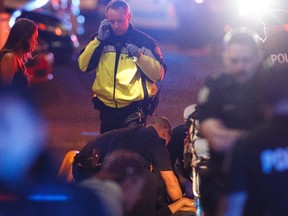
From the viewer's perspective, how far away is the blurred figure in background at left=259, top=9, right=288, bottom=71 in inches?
230

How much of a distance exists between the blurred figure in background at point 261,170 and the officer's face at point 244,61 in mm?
453

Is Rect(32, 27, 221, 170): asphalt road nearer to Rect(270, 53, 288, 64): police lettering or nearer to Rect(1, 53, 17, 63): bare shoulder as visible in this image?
Rect(1, 53, 17, 63): bare shoulder

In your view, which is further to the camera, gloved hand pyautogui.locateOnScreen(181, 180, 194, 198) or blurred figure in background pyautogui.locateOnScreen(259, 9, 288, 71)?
gloved hand pyautogui.locateOnScreen(181, 180, 194, 198)

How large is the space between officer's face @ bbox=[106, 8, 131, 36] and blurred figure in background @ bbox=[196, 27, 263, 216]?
2023mm

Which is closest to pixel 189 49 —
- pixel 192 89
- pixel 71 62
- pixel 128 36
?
pixel 71 62

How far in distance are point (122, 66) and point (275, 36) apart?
1.24 m

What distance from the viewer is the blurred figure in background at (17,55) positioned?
600cm

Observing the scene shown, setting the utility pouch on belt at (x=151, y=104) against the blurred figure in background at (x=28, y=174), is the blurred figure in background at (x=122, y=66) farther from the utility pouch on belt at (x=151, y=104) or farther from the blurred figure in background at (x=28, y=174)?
the blurred figure in background at (x=28, y=174)

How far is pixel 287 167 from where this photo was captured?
3951mm

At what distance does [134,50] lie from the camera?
6.43 meters

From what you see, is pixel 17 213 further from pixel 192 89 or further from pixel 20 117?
pixel 192 89

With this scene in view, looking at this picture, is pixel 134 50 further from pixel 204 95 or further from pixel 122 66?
pixel 204 95

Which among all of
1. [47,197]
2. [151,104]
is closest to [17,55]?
[151,104]

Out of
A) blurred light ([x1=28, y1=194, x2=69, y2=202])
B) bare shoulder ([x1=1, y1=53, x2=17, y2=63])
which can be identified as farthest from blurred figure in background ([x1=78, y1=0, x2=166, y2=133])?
blurred light ([x1=28, y1=194, x2=69, y2=202])
